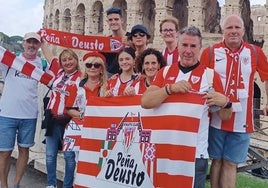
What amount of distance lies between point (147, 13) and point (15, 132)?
60.0 feet

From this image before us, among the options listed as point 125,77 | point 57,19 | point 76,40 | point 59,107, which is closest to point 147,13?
point 57,19

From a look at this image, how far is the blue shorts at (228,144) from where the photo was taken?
3825mm

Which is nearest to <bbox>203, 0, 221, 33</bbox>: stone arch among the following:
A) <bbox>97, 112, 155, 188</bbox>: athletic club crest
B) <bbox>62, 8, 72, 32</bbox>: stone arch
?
<bbox>62, 8, 72, 32</bbox>: stone arch

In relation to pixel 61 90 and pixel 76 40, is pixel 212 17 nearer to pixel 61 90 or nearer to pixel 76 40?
pixel 76 40

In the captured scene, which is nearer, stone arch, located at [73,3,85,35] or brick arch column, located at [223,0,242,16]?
brick arch column, located at [223,0,242,16]

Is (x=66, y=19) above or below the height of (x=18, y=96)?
above

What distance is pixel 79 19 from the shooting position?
2550 cm

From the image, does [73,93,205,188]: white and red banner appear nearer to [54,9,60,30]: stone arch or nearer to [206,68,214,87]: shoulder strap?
[206,68,214,87]: shoulder strap

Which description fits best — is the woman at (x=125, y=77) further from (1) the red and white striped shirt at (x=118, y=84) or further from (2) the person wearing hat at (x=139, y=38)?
(2) the person wearing hat at (x=139, y=38)

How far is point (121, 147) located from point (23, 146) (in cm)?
193

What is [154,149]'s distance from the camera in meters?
3.40

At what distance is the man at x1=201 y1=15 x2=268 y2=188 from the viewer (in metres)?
3.80

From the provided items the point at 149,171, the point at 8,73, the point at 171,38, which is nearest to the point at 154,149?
the point at 149,171

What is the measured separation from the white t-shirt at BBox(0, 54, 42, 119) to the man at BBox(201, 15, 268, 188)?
2.44m
